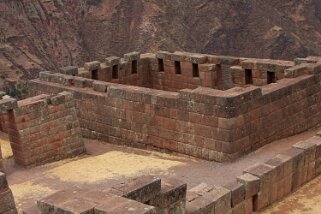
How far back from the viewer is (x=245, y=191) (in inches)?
500

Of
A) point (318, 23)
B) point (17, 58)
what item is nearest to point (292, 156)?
point (17, 58)

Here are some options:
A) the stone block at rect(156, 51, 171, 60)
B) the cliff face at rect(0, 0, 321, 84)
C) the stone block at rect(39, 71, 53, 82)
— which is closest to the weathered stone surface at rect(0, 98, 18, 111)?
the stone block at rect(39, 71, 53, 82)

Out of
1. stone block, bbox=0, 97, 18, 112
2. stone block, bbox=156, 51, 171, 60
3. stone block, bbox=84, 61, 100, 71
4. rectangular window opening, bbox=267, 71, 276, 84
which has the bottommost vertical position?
rectangular window opening, bbox=267, 71, 276, 84

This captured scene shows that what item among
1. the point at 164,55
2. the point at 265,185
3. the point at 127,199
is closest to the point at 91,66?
the point at 164,55

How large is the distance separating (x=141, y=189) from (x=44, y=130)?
28.1 ft

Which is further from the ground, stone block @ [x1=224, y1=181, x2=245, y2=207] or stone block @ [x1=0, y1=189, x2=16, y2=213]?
stone block @ [x1=0, y1=189, x2=16, y2=213]

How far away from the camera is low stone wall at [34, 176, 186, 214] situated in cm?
891

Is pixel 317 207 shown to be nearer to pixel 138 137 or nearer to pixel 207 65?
pixel 138 137

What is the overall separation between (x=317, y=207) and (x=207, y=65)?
10.2 metres

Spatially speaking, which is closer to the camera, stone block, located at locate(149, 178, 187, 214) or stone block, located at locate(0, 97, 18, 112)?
stone block, located at locate(149, 178, 187, 214)

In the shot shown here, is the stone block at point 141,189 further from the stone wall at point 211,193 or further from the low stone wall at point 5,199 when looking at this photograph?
the low stone wall at point 5,199

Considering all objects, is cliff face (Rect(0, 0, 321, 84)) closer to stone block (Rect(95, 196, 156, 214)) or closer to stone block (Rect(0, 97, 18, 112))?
stone block (Rect(0, 97, 18, 112))

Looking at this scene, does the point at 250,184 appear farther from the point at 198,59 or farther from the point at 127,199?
the point at 198,59

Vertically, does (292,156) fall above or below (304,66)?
below
